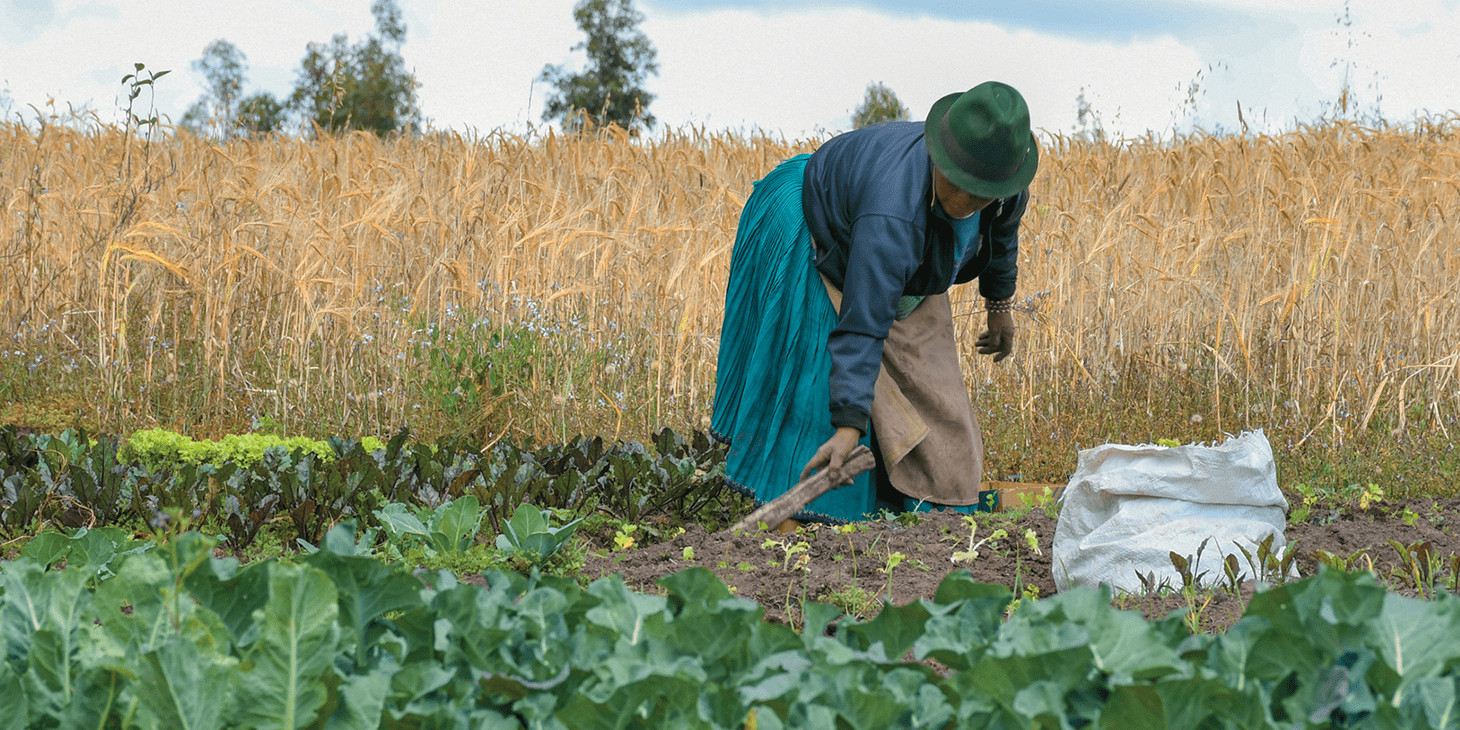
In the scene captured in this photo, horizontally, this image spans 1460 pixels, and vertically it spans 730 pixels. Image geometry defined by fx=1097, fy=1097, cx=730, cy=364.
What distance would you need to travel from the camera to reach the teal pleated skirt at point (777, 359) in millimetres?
3316

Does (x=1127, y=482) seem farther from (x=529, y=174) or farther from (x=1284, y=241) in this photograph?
(x=529, y=174)

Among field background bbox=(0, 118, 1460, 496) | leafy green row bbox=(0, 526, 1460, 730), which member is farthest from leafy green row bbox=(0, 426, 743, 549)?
leafy green row bbox=(0, 526, 1460, 730)

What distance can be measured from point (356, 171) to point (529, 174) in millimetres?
1421

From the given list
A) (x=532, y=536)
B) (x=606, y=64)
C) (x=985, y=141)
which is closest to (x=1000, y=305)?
(x=985, y=141)

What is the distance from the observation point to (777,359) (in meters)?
3.43

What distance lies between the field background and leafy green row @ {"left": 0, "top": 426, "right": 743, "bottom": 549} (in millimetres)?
720

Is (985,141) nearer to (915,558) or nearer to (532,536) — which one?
(915,558)

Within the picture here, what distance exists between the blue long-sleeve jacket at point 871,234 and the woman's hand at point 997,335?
1.72ft

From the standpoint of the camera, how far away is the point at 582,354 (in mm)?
4770

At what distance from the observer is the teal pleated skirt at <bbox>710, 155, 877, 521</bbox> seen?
332cm

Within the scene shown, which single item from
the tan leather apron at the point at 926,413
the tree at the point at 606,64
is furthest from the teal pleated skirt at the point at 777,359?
the tree at the point at 606,64

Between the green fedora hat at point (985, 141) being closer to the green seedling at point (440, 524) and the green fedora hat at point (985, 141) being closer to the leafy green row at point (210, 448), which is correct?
the green seedling at point (440, 524)

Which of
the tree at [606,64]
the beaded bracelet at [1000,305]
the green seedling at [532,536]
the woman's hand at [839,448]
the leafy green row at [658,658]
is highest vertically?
the tree at [606,64]

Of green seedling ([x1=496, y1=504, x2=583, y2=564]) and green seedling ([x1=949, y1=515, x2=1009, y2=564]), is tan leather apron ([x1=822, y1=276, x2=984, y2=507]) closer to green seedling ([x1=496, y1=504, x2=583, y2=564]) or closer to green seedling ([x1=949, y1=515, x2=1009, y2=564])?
green seedling ([x1=949, y1=515, x2=1009, y2=564])
